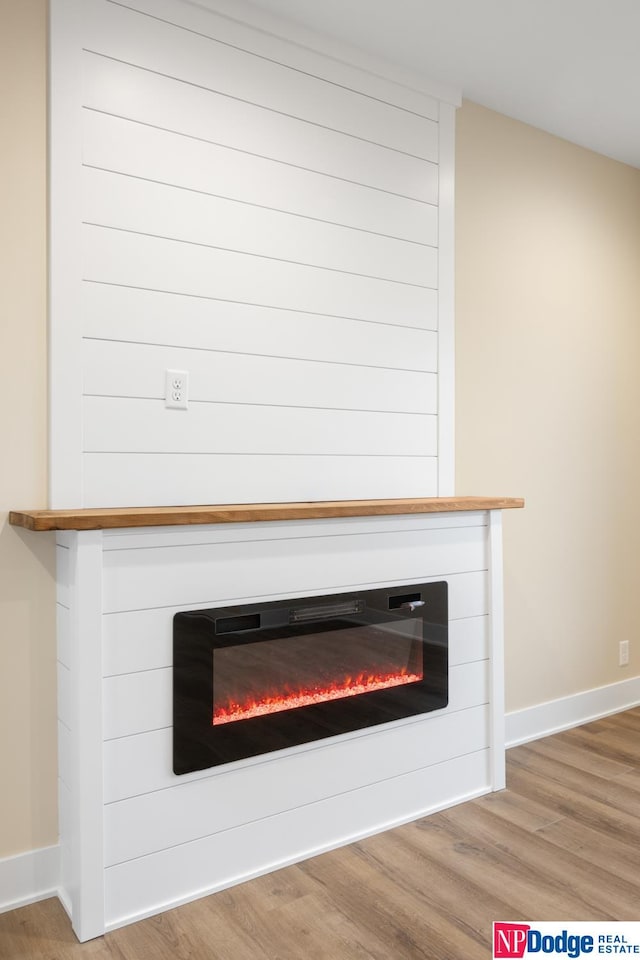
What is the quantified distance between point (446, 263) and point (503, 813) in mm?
2007

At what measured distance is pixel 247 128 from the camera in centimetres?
233

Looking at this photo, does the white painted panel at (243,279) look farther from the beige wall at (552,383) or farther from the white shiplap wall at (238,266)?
the beige wall at (552,383)

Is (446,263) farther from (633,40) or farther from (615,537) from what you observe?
(615,537)

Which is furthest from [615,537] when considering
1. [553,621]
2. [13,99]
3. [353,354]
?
[13,99]

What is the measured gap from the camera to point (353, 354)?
2.57 meters

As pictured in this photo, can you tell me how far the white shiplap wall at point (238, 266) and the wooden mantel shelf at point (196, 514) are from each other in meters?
0.17

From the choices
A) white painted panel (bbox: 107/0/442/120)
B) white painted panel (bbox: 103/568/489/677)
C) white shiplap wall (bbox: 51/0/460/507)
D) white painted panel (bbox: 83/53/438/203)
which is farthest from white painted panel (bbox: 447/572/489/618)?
white painted panel (bbox: 107/0/442/120)

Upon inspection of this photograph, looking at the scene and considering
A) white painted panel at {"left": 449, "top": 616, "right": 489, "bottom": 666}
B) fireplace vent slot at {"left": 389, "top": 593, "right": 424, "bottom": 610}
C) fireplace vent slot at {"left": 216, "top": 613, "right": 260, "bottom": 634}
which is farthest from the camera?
white painted panel at {"left": 449, "top": 616, "right": 489, "bottom": 666}

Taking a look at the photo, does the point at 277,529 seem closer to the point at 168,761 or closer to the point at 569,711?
the point at 168,761

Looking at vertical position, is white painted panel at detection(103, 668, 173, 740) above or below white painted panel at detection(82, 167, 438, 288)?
below

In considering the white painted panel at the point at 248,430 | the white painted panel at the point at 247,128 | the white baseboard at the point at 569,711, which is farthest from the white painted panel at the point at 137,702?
the white baseboard at the point at 569,711

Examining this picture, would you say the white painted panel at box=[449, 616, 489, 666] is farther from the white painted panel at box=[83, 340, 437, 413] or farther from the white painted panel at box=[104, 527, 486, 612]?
the white painted panel at box=[83, 340, 437, 413]

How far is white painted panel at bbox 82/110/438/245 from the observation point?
2080mm

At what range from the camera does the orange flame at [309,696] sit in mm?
2041
